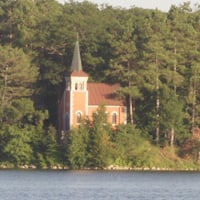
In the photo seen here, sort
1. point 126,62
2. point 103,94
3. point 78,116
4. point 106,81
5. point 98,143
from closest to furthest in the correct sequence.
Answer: point 98,143 → point 78,116 → point 126,62 → point 103,94 → point 106,81

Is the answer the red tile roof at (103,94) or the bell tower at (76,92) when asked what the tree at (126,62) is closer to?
the red tile roof at (103,94)

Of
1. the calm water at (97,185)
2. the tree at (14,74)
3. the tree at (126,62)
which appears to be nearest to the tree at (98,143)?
the calm water at (97,185)

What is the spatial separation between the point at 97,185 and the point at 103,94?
20.7 meters

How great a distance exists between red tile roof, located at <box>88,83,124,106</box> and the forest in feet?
2.13

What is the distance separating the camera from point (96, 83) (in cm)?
8281

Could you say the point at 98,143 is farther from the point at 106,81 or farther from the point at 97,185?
the point at 97,185

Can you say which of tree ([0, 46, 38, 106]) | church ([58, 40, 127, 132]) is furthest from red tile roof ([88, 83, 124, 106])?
tree ([0, 46, 38, 106])

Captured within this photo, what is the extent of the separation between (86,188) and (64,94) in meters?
22.0

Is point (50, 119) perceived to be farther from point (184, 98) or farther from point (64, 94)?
point (184, 98)

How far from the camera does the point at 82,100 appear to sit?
265 feet

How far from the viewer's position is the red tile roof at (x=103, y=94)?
81.5 meters

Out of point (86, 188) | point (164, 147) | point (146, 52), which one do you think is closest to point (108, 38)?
point (146, 52)

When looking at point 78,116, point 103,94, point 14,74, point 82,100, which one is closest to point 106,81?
point 103,94

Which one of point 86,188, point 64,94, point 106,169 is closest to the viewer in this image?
point 86,188
